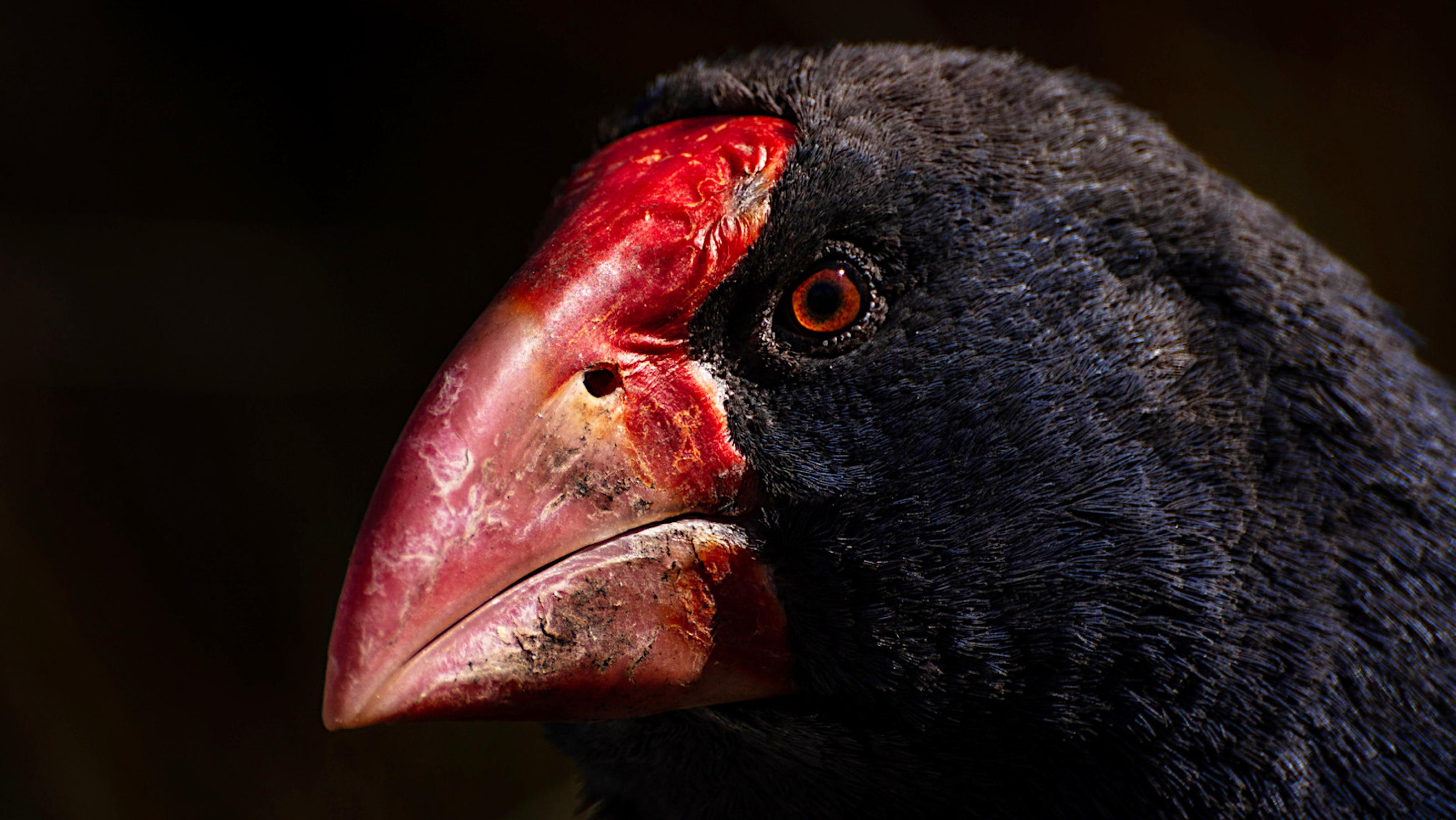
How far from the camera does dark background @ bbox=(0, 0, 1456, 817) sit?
383 centimetres

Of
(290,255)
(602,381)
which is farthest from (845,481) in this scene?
(290,255)

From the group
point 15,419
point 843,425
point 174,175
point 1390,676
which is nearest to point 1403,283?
point 1390,676

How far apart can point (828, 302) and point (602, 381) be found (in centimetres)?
30

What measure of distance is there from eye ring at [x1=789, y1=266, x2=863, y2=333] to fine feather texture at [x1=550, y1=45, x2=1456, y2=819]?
3 centimetres

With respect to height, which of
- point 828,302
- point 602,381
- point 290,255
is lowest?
point 602,381

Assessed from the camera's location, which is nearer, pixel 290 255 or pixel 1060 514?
pixel 1060 514

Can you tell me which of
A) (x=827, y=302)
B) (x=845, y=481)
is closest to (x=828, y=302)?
(x=827, y=302)

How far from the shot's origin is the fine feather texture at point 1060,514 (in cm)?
139

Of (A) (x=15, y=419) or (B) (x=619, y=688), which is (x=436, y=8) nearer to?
(A) (x=15, y=419)

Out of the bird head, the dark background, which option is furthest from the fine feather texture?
the dark background

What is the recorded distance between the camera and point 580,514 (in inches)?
52.1

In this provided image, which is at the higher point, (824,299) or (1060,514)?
(824,299)

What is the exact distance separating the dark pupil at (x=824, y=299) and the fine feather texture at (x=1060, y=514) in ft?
0.10

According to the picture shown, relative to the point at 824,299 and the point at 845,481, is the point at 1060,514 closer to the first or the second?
the point at 845,481
